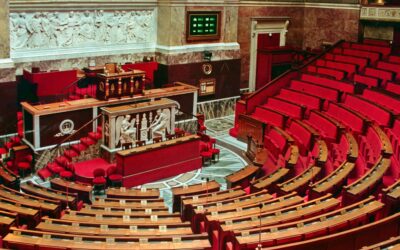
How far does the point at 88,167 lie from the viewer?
8367 mm

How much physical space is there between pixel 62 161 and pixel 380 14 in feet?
25.1

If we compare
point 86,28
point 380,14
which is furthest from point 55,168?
point 380,14

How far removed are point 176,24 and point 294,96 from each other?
2884 millimetres

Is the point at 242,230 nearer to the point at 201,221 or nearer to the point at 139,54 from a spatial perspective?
the point at 201,221

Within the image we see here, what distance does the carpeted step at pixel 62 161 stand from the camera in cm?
820

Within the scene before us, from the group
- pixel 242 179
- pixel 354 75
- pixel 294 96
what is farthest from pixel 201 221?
pixel 354 75

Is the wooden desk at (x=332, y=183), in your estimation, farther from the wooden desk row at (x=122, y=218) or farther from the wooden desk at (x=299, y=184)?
the wooden desk row at (x=122, y=218)

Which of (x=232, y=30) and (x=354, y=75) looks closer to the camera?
(x=354, y=75)

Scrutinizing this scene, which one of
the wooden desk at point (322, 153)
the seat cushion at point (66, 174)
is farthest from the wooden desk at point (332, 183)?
the seat cushion at point (66, 174)

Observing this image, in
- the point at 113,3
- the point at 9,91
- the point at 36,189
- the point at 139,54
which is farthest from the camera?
the point at 139,54

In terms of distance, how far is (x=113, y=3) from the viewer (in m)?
10.4

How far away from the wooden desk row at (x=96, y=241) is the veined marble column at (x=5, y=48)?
4.77 metres

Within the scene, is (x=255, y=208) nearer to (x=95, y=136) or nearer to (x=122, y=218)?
(x=122, y=218)

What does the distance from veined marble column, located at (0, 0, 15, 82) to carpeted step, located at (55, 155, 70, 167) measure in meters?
1.66
